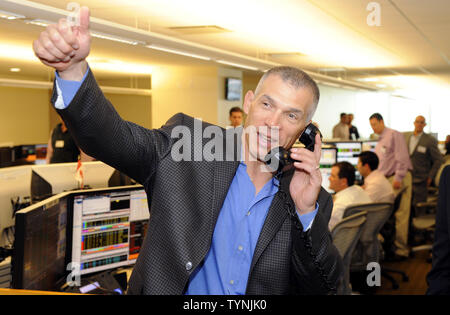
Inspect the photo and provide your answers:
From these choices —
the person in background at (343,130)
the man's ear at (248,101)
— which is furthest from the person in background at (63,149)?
the person in background at (343,130)

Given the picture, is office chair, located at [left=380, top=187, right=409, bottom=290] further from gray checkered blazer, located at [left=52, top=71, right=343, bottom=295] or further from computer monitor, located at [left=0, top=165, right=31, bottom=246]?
gray checkered blazer, located at [left=52, top=71, right=343, bottom=295]

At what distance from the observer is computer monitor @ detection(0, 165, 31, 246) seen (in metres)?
2.79

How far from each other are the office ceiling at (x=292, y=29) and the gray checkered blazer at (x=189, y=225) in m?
4.09

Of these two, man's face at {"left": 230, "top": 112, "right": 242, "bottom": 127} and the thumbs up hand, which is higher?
man's face at {"left": 230, "top": 112, "right": 242, "bottom": 127}

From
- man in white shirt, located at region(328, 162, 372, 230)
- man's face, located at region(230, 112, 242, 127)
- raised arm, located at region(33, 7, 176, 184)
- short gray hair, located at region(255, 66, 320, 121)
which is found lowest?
man in white shirt, located at region(328, 162, 372, 230)

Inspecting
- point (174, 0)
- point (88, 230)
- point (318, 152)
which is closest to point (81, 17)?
point (318, 152)

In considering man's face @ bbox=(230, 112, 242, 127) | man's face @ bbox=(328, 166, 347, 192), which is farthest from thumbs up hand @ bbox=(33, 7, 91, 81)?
man's face @ bbox=(230, 112, 242, 127)

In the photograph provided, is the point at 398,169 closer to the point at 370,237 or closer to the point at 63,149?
the point at 370,237

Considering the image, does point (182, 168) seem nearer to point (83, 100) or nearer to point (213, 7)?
point (83, 100)

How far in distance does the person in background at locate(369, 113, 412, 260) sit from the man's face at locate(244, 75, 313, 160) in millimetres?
4798

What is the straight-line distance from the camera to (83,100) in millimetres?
879

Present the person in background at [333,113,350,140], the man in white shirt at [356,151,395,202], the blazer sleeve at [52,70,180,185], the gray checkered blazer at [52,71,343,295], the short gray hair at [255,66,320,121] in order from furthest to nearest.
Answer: the person in background at [333,113,350,140] → the man in white shirt at [356,151,395,202] → the short gray hair at [255,66,320,121] → the gray checkered blazer at [52,71,343,295] → the blazer sleeve at [52,70,180,185]

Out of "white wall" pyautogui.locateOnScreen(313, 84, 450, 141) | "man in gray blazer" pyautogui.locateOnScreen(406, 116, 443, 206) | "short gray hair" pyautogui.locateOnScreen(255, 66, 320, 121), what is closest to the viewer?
"short gray hair" pyautogui.locateOnScreen(255, 66, 320, 121)

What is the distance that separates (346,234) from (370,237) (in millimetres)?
848
